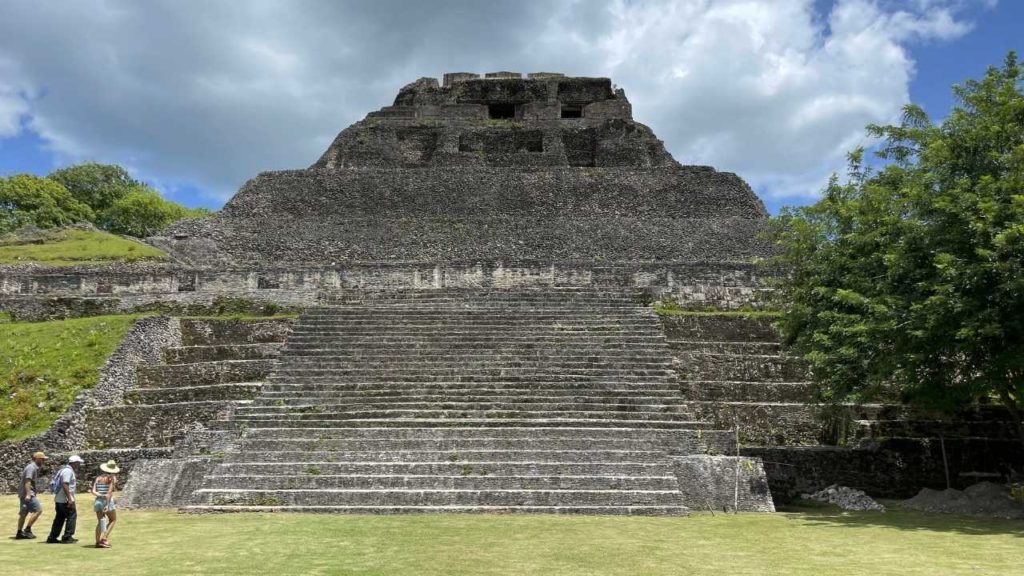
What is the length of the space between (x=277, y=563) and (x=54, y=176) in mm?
41539

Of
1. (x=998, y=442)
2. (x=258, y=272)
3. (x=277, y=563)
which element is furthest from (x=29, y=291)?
(x=998, y=442)

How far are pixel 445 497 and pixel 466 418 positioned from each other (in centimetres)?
168

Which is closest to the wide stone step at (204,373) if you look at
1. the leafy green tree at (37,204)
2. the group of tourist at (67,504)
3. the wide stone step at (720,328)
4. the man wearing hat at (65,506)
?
the group of tourist at (67,504)

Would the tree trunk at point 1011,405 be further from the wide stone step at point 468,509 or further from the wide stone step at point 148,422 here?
the wide stone step at point 148,422

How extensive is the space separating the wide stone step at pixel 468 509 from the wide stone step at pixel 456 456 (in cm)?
79

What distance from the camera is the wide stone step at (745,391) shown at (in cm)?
1034

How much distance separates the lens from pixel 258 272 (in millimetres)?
14664

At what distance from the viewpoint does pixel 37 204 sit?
34.5m

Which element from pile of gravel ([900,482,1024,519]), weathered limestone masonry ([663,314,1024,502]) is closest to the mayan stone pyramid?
weathered limestone masonry ([663,314,1024,502])

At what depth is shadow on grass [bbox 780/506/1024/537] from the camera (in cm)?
697

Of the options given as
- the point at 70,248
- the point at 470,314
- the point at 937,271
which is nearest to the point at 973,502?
the point at 937,271

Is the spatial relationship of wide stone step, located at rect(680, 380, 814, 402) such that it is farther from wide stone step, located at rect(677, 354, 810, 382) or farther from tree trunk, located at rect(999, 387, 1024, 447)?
tree trunk, located at rect(999, 387, 1024, 447)

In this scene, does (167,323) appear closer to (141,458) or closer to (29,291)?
(141,458)

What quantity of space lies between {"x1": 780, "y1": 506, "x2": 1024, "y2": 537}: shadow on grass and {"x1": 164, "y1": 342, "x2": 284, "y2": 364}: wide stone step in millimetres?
7710
